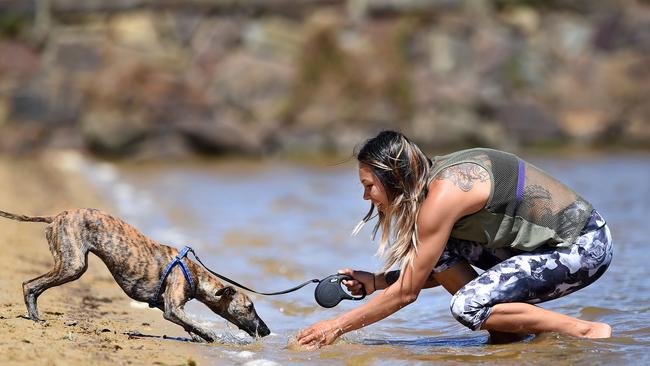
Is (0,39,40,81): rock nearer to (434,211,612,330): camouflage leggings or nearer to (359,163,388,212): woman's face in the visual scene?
(359,163,388,212): woman's face

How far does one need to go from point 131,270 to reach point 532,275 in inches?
90.1

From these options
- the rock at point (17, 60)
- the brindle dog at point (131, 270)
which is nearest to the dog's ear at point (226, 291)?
the brindle dog at point (131, 270)

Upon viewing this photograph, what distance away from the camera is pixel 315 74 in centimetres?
2709

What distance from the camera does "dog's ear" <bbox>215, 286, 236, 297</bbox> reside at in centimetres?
597

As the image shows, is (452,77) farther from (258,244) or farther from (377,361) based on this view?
(377,361)

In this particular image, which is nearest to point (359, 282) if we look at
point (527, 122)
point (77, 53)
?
point (527, 122)

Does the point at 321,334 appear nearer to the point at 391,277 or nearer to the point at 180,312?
the point at 391,277

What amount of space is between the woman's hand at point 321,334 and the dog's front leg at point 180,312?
640 mm

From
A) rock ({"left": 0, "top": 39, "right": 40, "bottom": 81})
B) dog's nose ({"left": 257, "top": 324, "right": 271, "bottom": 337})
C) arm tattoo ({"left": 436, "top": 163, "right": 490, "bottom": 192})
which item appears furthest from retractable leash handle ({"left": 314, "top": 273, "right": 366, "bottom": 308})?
rock ({"left": 0, "top": 39, "right": 40, "bottom": 81})

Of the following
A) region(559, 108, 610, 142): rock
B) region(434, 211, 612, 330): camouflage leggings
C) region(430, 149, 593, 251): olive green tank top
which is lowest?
region(434, 211, 612, 330): camouflage leggings

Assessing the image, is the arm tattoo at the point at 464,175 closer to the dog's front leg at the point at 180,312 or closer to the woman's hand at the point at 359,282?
the woman's hand at the point at 359,282

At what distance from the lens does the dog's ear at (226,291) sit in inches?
235

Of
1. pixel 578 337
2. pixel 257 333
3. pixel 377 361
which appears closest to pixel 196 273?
pixel 257 333

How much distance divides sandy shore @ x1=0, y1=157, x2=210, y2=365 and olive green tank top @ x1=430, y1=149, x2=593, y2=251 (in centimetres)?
162
